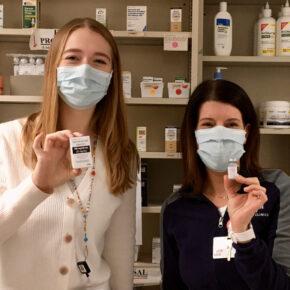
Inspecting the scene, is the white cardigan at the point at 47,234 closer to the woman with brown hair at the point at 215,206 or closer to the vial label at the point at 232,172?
the woman with brown hair at the point at 215,206

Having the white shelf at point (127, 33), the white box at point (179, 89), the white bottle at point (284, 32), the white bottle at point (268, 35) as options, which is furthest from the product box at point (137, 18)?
the white bottle at point (284, 32)

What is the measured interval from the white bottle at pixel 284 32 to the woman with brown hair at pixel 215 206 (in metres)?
1.19

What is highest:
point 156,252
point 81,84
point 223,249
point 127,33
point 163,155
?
point 127,33

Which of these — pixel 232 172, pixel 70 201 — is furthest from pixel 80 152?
pixel 232 172

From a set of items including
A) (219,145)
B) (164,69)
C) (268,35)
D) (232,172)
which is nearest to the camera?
(232,172)

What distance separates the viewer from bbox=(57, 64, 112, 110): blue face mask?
146 centimetres

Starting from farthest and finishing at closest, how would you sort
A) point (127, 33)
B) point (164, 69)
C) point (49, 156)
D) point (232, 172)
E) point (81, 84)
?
point (164, 69) < point (127, 33) < point (81, 84) < point (232, 172) < point (49, 156)

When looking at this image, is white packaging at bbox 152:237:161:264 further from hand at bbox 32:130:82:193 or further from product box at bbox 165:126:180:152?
hand at bbox 32:130:82:193

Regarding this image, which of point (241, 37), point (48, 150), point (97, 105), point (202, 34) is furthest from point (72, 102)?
point (241, 37)

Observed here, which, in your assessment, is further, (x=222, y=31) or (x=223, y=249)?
(x=222, y=31)

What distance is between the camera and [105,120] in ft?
5.14

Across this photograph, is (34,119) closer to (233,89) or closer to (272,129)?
(233,89)

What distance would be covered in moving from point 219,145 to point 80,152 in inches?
23.6

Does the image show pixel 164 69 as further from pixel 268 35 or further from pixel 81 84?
pixel 81 84
